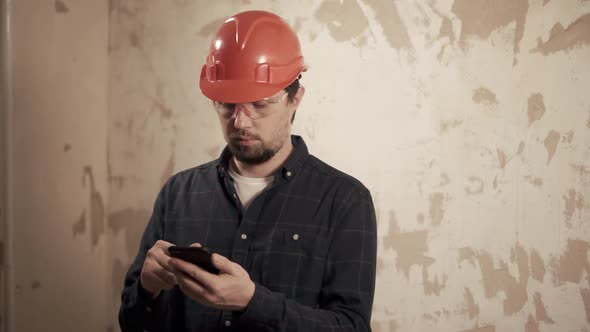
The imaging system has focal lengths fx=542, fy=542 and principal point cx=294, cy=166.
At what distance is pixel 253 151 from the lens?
138 cm

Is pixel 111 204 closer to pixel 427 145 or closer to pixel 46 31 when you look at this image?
pixel 46 31

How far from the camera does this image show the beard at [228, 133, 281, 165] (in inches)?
54.2

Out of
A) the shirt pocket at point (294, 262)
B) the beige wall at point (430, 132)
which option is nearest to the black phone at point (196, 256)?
the shirt pocket at point (294, 262)

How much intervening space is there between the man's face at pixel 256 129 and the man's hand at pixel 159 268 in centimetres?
31

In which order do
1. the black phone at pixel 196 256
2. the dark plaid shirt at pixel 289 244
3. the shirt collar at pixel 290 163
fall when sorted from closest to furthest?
1. the black phone at pixel 196 256
2. the dark plaid shirt at pixel 289 244
3. the shirt collar at pixel 290 163

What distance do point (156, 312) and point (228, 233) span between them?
26cm

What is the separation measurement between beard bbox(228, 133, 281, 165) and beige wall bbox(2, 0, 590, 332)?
0.52 m

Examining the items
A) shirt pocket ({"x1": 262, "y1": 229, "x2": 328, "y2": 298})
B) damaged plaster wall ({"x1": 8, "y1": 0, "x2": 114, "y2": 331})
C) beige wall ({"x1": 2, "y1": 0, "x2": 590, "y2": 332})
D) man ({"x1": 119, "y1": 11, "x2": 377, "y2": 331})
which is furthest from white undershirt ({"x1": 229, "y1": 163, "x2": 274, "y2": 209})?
damaged plaster wall ({"x1": 8, "y1": 0, "x2": 114, "y2": 331})

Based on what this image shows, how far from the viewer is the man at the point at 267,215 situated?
52.0 inches

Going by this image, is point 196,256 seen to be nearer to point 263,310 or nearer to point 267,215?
point 263,310

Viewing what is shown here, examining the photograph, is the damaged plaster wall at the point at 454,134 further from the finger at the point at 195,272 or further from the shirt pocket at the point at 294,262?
the finger at the point at 195,272

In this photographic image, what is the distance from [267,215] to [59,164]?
32.2 inches

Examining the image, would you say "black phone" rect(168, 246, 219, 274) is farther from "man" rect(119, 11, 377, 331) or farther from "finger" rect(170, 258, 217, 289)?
"man" rect(119, 11, 377, 331)

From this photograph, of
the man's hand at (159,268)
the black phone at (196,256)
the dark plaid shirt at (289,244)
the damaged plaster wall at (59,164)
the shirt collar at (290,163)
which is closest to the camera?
the black phone at (196,256)
